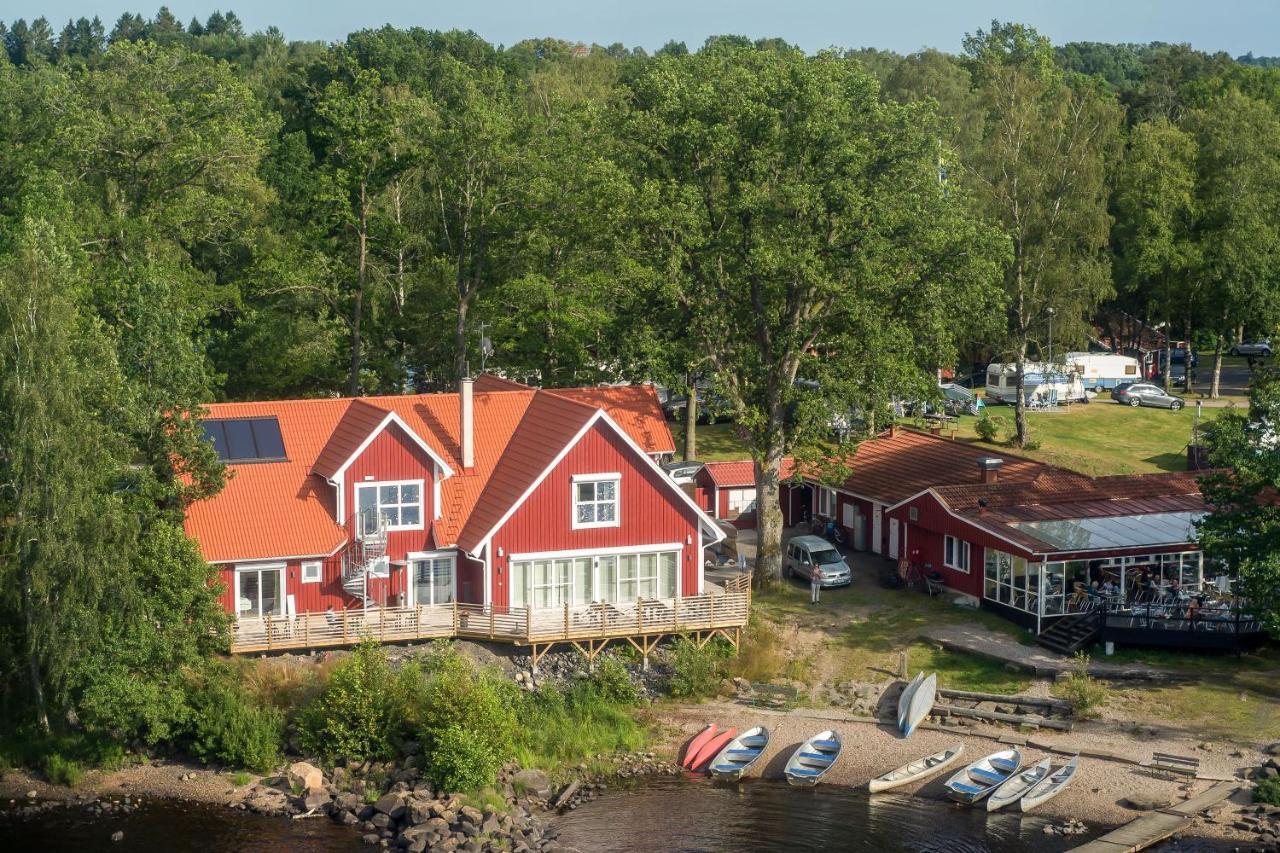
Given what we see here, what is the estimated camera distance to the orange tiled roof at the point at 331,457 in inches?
1860

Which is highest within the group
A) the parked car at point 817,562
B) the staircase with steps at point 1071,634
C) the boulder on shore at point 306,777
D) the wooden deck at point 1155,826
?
the parked car at point 817,562

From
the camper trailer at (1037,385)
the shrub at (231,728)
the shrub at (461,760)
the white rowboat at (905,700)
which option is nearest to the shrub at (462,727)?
the shrub at (461,760)

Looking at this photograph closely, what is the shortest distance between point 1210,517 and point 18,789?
3545 centimetres

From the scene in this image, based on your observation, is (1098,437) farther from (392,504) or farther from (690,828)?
(690,828)

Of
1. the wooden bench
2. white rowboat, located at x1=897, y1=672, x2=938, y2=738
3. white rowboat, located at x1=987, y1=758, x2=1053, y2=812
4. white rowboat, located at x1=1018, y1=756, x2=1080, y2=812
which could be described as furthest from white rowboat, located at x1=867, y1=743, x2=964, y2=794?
the wooden bench

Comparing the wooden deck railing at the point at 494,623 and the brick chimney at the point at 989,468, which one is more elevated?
the brick chimney at the point at 989,468

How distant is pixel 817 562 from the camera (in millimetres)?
57625

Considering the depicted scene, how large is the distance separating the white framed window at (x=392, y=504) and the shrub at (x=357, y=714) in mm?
5928

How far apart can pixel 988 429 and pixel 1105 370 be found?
20.6 meters

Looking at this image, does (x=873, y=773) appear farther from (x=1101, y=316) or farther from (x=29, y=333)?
(x=1101, y=316)

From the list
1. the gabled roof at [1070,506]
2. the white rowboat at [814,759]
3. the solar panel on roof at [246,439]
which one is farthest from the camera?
the gabled roof at [1070,506]

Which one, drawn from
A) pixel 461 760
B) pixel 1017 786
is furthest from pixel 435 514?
pixel 1017 786

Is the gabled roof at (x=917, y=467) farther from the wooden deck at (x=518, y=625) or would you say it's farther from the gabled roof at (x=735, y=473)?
the wooden deck at (x=518, y=625)

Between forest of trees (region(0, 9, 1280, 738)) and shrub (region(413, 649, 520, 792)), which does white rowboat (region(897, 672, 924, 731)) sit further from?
shrub (region(413, 649, 520, 792))
